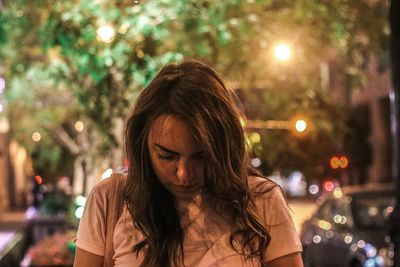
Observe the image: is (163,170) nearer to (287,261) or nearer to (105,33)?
(287,261)

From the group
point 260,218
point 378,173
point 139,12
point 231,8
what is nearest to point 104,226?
point 260,218

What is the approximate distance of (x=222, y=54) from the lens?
9680 mm

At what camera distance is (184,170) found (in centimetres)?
213

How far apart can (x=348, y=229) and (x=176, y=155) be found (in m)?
8.37

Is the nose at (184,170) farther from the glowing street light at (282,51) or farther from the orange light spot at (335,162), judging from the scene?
the orange light spot at (335,162)

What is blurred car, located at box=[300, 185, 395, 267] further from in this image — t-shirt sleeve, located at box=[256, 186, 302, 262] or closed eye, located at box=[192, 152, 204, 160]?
closed eye, located at box=[192, 152, 204, 160]

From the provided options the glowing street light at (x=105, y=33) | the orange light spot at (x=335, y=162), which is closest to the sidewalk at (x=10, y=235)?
the glowing street light at (x=105, y=33)

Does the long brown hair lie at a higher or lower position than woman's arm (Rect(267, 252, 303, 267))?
higher

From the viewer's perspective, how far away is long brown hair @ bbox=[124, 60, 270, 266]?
7.00ft

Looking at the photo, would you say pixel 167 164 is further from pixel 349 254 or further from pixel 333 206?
pixel 333 206

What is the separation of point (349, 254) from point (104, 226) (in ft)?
25.9

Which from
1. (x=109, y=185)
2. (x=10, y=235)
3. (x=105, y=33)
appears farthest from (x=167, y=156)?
(x=10, y=235)

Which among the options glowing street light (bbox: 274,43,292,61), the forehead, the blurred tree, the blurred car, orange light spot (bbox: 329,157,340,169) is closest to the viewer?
the forehead

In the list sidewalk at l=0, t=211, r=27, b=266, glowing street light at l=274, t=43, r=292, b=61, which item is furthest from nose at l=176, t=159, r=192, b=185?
glowing street light at l=274, t=43, r=292, b=61
